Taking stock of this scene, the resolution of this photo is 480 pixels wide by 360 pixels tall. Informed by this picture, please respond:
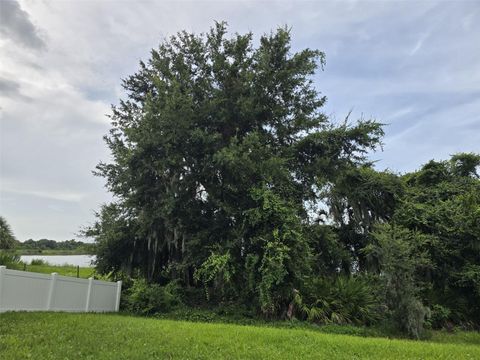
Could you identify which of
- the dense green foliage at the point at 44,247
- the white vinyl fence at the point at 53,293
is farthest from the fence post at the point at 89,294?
the dense green foliage at the point at 44,247

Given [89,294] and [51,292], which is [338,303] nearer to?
[89,294]

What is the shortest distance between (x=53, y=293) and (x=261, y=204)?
6.74 metres

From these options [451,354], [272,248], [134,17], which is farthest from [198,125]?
[451,354]

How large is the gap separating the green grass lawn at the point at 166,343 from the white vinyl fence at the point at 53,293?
2.08 feet

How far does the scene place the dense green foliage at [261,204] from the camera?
1199cm

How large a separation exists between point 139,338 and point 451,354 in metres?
6.11

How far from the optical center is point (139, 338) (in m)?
6.82

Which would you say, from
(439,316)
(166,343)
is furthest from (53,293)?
(439,316)

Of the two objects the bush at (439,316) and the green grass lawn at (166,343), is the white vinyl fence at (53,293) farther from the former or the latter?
the bush at (439,316)

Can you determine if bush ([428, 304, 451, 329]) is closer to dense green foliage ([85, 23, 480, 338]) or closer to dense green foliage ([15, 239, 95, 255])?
dense green foliage ([85, 23, 480, 338])

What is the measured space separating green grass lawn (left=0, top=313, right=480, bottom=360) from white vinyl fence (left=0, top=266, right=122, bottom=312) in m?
0.63

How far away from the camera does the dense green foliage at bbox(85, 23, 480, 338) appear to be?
39.3 feet

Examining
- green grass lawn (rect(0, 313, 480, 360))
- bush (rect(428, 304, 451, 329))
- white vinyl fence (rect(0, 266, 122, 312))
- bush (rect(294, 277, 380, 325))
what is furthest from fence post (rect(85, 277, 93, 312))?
bush (rect(428, 304, 451, 329))

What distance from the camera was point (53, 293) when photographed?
974 cm
